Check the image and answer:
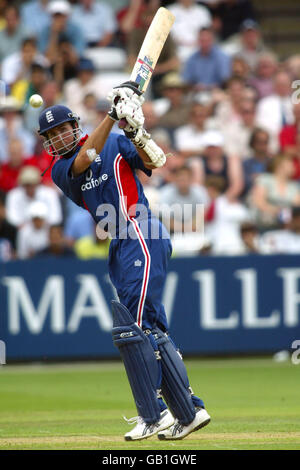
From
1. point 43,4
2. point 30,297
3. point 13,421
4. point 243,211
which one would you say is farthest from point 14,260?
point 43,4

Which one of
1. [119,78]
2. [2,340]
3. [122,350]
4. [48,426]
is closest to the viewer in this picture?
[122,350]

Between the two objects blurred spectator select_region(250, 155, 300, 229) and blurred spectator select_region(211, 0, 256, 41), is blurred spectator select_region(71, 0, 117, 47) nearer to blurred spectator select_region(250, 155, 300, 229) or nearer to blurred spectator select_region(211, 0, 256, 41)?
blurred spectator select_region(211, 0, 256, 41)

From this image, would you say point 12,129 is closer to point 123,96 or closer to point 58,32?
point 58,32

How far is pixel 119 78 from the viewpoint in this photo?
48.3 ft

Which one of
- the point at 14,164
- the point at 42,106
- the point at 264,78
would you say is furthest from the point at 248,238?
the point at 42,106

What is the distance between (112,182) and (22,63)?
28.6ft

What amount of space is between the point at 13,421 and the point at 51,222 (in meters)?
5.19

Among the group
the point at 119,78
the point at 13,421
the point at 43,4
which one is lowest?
the point at 13,421

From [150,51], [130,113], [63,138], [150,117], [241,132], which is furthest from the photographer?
[241,132]

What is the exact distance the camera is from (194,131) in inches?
538

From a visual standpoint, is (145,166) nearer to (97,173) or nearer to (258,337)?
(97,173)

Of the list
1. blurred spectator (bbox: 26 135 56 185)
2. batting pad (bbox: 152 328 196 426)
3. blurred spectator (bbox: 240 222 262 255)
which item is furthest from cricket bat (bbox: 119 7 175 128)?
blurred spectator (bbox: 26 135 56 185)

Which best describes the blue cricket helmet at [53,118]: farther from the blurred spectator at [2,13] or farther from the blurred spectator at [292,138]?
the blurred spectator at [2,13]

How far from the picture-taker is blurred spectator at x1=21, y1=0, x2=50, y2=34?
15.0 m
